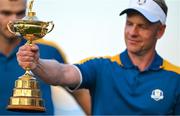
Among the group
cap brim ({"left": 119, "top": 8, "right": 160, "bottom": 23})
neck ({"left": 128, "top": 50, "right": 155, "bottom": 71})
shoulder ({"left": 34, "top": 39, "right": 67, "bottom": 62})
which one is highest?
cap brim ({"left": 119, "top": 8, "right": 160, "bottom": 23})

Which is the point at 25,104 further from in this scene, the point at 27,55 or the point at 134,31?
the point at 134,31

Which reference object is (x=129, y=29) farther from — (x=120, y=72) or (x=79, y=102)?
(x=79, y=102)

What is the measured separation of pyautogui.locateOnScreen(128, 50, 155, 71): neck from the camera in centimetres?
308

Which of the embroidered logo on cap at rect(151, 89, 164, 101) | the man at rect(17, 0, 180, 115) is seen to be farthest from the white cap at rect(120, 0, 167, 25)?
the embroidered logo on cap at rect(151, 89, 164, 101)

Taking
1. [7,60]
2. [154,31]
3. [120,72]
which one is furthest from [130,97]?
[7,60]

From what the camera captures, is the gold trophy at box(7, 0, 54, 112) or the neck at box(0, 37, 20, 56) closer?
the gold trophy at box(7, 0, 54, 112)

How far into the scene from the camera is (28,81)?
2.95 meters

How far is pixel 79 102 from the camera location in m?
3.36

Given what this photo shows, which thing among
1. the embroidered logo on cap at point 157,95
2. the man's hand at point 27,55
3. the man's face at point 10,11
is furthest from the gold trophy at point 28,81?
the embroidered logo on cap at point 157,95

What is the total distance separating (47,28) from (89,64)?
0.79 feet

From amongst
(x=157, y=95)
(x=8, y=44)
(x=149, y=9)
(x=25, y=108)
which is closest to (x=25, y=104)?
(x=25, y=108)

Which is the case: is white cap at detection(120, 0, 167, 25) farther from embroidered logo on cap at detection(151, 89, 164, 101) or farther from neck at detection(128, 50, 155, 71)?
embroidered logo on cap at detection(151, 89, 164, 101)

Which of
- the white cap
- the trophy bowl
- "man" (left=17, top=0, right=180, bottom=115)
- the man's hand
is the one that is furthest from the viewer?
the white cap

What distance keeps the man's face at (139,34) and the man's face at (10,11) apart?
447 mm
